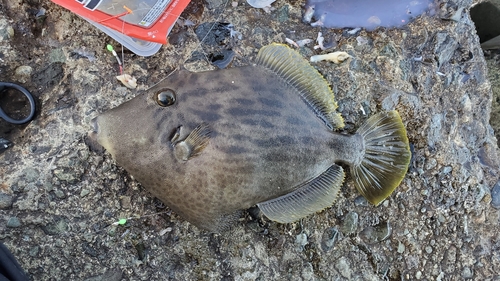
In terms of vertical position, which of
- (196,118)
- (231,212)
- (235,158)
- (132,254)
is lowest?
(132,254)

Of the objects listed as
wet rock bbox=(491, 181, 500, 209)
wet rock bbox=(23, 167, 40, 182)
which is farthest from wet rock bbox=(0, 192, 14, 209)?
wet rock bbox=(491, 181, 500, 209)

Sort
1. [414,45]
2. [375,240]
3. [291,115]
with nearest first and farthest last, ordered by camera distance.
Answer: [291,115]
[375,240]
[414,45]

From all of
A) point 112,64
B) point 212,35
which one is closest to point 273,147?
point 212,35

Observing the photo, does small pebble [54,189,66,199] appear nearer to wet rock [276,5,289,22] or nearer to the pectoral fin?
the pectoral fin

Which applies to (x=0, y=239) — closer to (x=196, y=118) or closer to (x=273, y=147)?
(x=196, y=118)

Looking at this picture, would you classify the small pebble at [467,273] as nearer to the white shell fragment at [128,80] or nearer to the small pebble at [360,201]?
the small pebble at [360,201]

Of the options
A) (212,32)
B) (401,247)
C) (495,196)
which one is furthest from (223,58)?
(495,196)

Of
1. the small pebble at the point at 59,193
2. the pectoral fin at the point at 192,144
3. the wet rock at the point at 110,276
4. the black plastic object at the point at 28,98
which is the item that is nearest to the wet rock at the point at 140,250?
the wet rock at the point at 110,276
